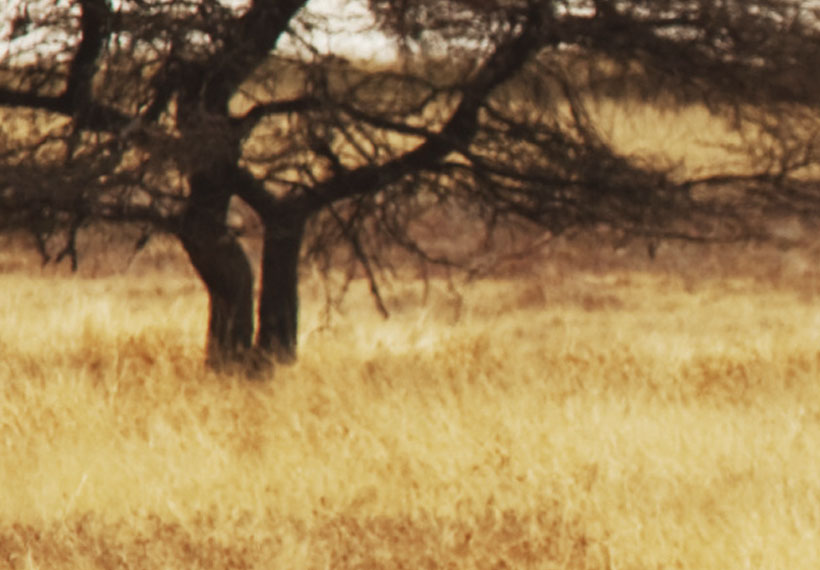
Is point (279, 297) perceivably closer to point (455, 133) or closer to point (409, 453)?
point (455, 133)

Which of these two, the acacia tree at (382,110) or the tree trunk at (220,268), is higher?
the acacia tree at (382,110)

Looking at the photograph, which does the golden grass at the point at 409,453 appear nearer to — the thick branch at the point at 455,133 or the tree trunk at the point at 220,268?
the tree trunk at the point at 220,268

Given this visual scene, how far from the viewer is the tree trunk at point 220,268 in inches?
351

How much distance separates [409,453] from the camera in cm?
675

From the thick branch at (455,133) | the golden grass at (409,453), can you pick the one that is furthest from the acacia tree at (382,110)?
the golden grass at (409,453)

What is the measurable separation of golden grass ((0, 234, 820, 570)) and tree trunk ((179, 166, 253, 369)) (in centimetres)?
25

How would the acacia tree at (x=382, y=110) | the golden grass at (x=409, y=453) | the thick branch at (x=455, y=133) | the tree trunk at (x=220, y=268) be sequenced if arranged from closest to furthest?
the golden grass at (x=409, y=453) → the acacia tree at (x=382, y=110) → the thick branch at (x=455, y=133) → the tree trunk at (x=220, y=268)

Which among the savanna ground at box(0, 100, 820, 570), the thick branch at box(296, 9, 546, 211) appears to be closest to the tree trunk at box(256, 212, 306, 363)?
the savanna ground at box(0, 100, 820, 570)

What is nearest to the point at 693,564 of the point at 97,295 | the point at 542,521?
the point at 542,521

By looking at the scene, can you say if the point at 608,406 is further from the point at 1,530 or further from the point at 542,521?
the point at 1,530

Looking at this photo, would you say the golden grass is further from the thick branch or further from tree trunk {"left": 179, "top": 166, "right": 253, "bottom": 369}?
the thick branch

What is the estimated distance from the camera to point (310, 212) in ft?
30.3

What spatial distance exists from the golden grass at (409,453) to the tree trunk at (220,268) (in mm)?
252

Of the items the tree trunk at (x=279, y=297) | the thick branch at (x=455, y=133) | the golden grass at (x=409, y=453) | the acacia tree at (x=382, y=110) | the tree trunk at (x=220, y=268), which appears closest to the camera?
the golden grass at (x=409, y=453)
